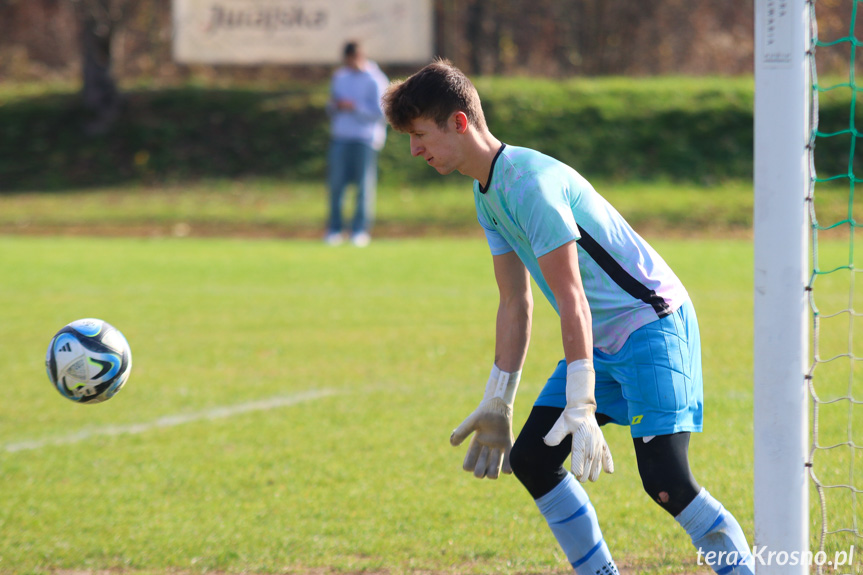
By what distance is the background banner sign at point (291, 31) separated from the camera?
65.6ft

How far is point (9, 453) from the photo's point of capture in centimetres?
558

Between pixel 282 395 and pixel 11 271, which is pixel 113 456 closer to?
pixel 282 395

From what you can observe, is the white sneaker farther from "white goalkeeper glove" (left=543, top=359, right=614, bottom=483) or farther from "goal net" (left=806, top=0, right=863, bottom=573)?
"white goalkeeper glove" (left=543, top=359, right=614, bottom=483)

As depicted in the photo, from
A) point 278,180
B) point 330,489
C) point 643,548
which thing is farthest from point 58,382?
point 278,180

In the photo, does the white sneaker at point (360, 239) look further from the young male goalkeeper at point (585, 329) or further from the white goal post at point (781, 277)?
the white goal post at point (781, 277)

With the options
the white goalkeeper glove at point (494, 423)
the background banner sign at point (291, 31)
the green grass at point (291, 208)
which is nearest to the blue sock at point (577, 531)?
the white goalkeeper glove at point (494, 423)

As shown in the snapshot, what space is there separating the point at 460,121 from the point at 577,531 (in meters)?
1.46

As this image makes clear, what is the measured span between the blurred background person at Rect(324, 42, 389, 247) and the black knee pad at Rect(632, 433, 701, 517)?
436 inches

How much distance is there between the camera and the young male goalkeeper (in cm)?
295

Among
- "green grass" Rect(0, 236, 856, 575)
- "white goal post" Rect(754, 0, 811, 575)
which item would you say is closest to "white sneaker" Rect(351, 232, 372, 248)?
"green grass" Rect(0, 236, 856, 575)

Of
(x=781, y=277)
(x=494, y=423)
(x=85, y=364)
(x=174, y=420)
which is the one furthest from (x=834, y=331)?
(x=85, y=364)

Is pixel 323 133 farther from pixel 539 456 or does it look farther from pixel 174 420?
pixel 539 456

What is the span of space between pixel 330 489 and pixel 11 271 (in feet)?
27.5

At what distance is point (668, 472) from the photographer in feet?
10.1
